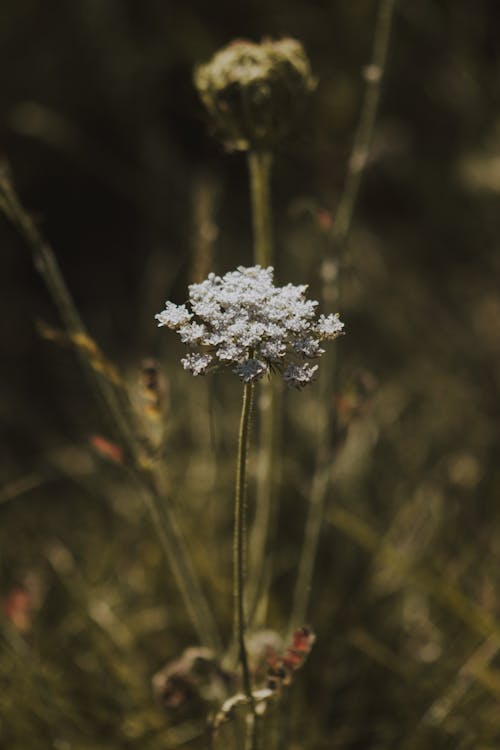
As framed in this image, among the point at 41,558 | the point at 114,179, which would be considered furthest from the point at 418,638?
the point at 114,179

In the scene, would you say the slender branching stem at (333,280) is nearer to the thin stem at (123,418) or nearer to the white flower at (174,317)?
the thin stem at (123,418)

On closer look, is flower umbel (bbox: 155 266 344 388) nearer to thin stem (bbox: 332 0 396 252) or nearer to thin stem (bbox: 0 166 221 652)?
thin stem (bbox: 0 166 221 652)

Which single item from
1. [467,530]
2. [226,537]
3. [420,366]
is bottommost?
[467,530]

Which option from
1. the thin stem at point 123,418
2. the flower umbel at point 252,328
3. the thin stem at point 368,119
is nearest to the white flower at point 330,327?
the flower umbel at point 252,328

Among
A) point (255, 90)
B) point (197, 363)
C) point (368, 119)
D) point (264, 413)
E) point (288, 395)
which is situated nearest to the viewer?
point (197, 363)

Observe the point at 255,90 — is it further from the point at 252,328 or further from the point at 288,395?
the point at 288,395

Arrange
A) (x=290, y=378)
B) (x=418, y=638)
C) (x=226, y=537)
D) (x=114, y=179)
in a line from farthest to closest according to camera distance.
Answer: (x=114, y=179), (x=226, y=537), (x=418, y=638), (x=290, y=378)

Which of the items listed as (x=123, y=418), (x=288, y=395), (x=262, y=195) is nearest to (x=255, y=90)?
(x=262, y=195)

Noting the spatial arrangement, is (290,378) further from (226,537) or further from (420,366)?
(420,366)
